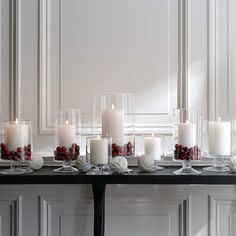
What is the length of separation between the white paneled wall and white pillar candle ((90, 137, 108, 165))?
19 centimetres

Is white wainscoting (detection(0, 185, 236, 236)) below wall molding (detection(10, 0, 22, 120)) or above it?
below

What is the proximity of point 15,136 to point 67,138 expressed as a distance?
0.47 ft

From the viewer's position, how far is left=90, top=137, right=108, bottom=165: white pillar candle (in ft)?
3.50

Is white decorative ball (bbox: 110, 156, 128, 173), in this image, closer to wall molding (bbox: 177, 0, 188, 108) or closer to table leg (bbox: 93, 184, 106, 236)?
table leg (bbox: 93, 184, 106, 236)

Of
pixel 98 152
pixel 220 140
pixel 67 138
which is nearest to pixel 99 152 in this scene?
pixel 98 152

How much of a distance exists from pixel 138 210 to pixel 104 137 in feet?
1.00

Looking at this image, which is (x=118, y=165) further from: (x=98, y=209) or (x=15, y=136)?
(x=15, y=136)

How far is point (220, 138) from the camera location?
3.58 feet

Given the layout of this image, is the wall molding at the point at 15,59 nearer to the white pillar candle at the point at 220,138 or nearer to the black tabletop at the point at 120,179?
the black tabletop at the point at 120,179

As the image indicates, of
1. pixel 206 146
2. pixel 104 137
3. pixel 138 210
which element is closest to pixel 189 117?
pixel 206 146

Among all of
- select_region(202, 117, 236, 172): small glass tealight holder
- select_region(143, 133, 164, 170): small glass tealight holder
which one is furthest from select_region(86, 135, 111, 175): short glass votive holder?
select_region(202, 117, 236, 172): small glass tealight holder

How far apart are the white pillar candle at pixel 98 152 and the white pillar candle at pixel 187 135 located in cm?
22

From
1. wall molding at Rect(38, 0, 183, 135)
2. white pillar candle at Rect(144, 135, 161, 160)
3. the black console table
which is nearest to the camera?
the black console table

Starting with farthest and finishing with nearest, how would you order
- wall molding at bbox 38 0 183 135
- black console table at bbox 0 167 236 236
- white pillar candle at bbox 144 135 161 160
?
wall molding at bbox 38 0 183 135 → white pillar candle at bbox 144 135 161 160 → black console table at bbox 0 167 236 236
